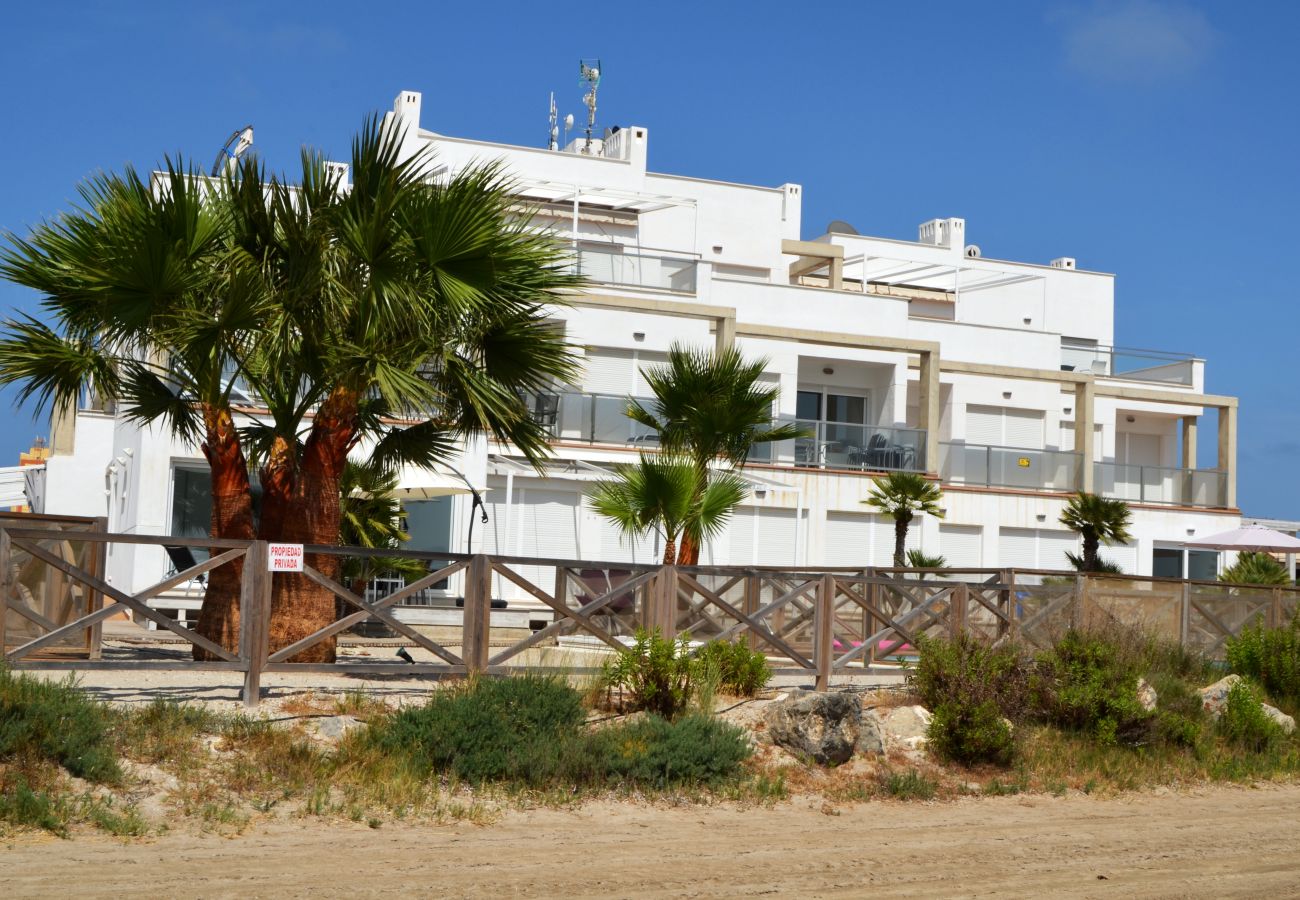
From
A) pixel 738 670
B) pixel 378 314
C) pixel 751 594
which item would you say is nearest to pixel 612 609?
pixel 738 670

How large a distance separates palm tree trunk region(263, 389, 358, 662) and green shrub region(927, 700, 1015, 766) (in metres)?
5.55

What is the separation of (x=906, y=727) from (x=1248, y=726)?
388 cm

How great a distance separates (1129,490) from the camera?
3525 centimetres

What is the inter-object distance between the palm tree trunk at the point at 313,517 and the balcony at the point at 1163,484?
24981 mm

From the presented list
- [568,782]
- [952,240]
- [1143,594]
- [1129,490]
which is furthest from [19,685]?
[952,240]

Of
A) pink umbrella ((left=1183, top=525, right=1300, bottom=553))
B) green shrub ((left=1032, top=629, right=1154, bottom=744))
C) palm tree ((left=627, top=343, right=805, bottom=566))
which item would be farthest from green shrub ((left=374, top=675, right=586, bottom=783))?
pink umbrella ((left=1183, top=525, right=1300, bottom=553))

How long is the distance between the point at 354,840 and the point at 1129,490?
29933 mm

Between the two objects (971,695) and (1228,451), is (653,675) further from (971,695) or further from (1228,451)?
(1228,451)

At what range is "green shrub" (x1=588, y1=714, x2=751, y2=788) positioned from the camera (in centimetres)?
1047

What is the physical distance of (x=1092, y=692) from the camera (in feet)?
42.8

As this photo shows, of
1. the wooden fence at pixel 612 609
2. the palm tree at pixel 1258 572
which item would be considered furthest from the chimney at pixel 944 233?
the wooden fence at pixel 612 609

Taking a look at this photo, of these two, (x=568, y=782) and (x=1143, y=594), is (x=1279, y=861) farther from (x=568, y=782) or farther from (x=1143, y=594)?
(x=1143, y=594)

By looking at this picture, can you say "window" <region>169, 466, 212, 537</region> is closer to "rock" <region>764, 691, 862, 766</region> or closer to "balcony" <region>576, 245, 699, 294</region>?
"balcony" <region>576, 245, 699, 294</region>

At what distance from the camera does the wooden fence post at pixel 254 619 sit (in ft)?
36.1
